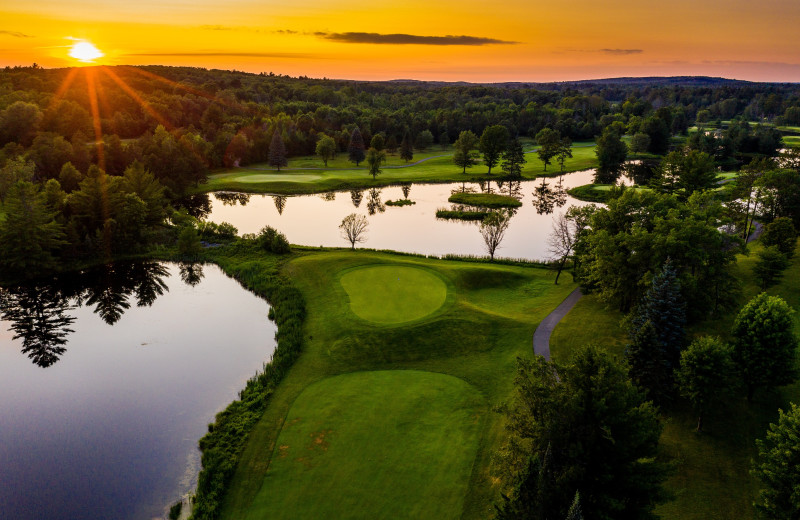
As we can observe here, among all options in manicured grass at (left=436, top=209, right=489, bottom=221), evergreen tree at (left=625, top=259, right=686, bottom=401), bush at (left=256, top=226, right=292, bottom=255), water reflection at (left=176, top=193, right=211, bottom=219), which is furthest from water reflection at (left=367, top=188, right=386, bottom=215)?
evergreen tree at (left=625, top=259, right=686, bottom=401)

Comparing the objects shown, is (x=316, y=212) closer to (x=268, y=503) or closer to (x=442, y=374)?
(x=442, y=374)

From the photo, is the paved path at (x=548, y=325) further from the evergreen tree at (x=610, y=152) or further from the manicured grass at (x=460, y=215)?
the evergreen tree at (x=610, y=152)

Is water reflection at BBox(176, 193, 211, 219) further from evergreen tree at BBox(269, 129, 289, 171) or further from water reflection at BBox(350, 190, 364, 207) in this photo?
water reflection at BBox(350, 190, 364, 207)

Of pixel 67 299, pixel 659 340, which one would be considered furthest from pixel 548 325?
pixel 67 299

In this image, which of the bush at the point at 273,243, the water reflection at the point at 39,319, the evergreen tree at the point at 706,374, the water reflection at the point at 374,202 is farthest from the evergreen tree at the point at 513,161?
the water reflection at the point at 39,319

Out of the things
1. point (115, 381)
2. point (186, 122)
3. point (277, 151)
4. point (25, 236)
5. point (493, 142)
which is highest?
point (186, 122)

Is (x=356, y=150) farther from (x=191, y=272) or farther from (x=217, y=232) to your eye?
(x=191, y=272)
